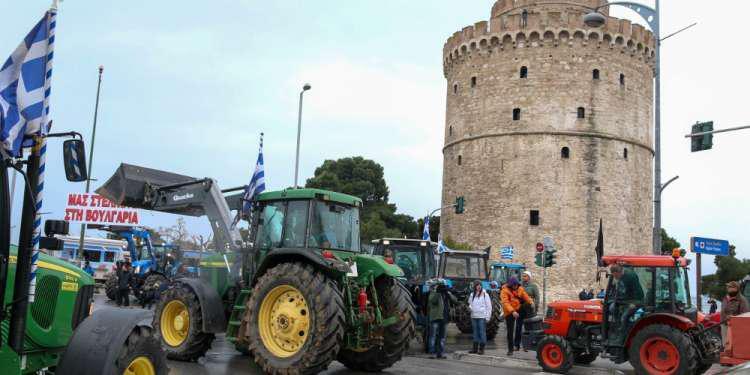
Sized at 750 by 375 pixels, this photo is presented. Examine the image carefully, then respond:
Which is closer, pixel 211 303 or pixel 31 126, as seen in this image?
pixel 31 126

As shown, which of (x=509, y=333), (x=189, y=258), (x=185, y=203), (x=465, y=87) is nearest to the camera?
(x=185, y=203)

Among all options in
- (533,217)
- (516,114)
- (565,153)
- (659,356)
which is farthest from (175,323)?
(565,153)

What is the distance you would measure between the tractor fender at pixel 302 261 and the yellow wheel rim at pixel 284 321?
399 mm

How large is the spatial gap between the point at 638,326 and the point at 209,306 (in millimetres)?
5833

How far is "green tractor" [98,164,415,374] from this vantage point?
749cm

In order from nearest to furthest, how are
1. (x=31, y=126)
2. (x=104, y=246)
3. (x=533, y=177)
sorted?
(x=31, y=126), (x=104, y=246), (x=533, y=177)

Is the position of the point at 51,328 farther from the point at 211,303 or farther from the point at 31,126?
the point at 211,303

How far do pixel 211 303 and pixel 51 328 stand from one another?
12.4 feet

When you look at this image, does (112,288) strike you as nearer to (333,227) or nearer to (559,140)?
(333,227)

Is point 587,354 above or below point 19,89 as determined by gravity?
below

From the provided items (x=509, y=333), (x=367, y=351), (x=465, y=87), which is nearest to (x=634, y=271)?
(x=509, y=333)

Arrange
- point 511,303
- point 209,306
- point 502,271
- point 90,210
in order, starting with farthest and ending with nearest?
point 502,271 < point 90,210 < point 511,303 < point 209,306

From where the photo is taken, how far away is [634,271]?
379 inches

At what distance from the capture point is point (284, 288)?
773 centimetres
